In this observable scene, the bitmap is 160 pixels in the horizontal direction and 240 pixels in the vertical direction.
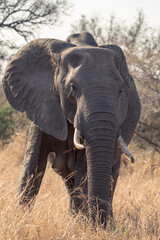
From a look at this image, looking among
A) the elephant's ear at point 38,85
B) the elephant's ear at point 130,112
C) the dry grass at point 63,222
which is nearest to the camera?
the dry grass at point 63,222

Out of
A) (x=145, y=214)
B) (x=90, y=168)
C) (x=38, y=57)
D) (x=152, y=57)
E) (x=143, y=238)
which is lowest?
(x=152, y=57)

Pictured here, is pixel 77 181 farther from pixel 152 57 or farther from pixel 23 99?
pixel 152 57

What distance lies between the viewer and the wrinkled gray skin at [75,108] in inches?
149

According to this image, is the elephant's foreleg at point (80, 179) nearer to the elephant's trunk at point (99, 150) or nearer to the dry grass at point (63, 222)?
the dry grass at point (63, 222)

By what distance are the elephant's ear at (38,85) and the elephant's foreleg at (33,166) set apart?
7.4 inches

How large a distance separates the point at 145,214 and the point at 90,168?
1191 millimetres

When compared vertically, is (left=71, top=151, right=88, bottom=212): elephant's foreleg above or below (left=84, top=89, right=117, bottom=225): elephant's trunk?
below

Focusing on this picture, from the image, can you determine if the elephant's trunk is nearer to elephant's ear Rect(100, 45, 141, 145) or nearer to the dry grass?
the dry grass

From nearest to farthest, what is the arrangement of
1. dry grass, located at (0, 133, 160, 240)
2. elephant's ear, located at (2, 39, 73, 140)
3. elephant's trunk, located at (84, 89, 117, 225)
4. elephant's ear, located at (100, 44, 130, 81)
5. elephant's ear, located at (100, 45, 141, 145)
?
dry grass, located at (0, 133, 160, 240) < elephant's trunk, located at (84, 89, 117, 225) < elephant's ear, located at (2, 39, 73, 140) < elephant's ear, located at (100, 44, 130, 81) < elephant's ear, located at (100, 45, 141, 145)

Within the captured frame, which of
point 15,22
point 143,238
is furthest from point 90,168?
point 15,22

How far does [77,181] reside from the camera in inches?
176

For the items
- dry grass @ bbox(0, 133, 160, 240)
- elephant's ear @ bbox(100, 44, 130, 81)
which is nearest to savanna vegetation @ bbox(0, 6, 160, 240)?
dry grass @ bbox(0, 133, 160, 240)

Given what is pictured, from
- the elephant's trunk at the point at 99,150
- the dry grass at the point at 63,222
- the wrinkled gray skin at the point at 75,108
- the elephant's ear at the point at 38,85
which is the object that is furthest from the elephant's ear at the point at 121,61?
the dry grass at the point at 63,222

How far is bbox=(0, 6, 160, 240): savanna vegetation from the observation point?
354 cm
